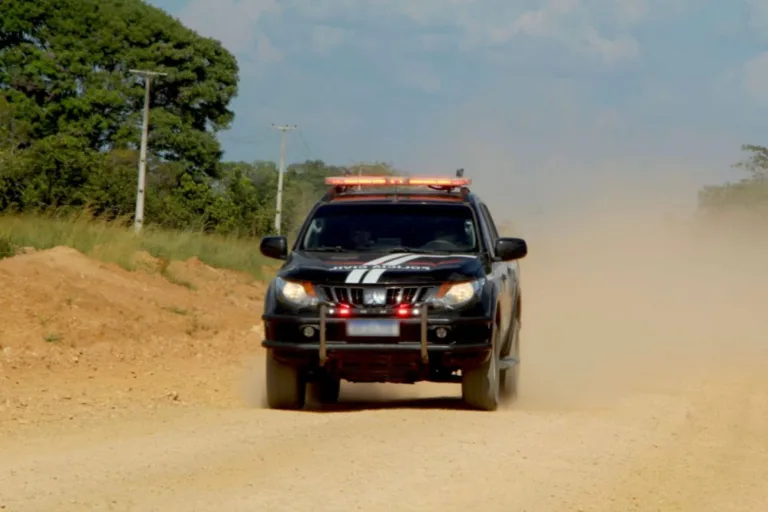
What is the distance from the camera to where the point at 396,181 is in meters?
14.5

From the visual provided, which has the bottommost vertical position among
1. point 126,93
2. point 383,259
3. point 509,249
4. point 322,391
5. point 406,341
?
point 322,391

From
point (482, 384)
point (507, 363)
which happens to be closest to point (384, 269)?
point (482, 384)

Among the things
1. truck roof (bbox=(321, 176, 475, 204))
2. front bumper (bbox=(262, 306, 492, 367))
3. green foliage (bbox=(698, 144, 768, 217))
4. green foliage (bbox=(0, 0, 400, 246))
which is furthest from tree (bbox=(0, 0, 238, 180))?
front bumper (bbox=(262, 306, 492, 367))

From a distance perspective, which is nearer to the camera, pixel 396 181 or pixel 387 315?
pixel 387 315

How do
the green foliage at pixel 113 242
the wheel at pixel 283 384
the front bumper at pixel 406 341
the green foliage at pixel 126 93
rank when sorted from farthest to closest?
1. the green foliage at pixel 126 93
2. the green foliage at pixel 113 242
3. the wheel at pixel 283 384
4. the front bumper at pixel 406 341

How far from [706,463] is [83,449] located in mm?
4022

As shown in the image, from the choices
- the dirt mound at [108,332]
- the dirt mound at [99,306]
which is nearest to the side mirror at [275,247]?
the dirt mound at [108,332]

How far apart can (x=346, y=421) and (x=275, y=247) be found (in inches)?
88.5

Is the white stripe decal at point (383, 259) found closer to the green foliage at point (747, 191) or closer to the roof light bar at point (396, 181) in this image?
the roof light bar at point (396, 181)

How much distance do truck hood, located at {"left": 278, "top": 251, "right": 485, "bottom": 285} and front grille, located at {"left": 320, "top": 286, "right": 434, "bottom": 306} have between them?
5 centimetres

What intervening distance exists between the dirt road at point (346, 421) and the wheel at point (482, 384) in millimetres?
212

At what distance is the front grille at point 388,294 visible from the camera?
1216cm

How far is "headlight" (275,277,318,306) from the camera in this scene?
12250 mm

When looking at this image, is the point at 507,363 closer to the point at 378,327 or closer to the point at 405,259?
the point at 405,259
